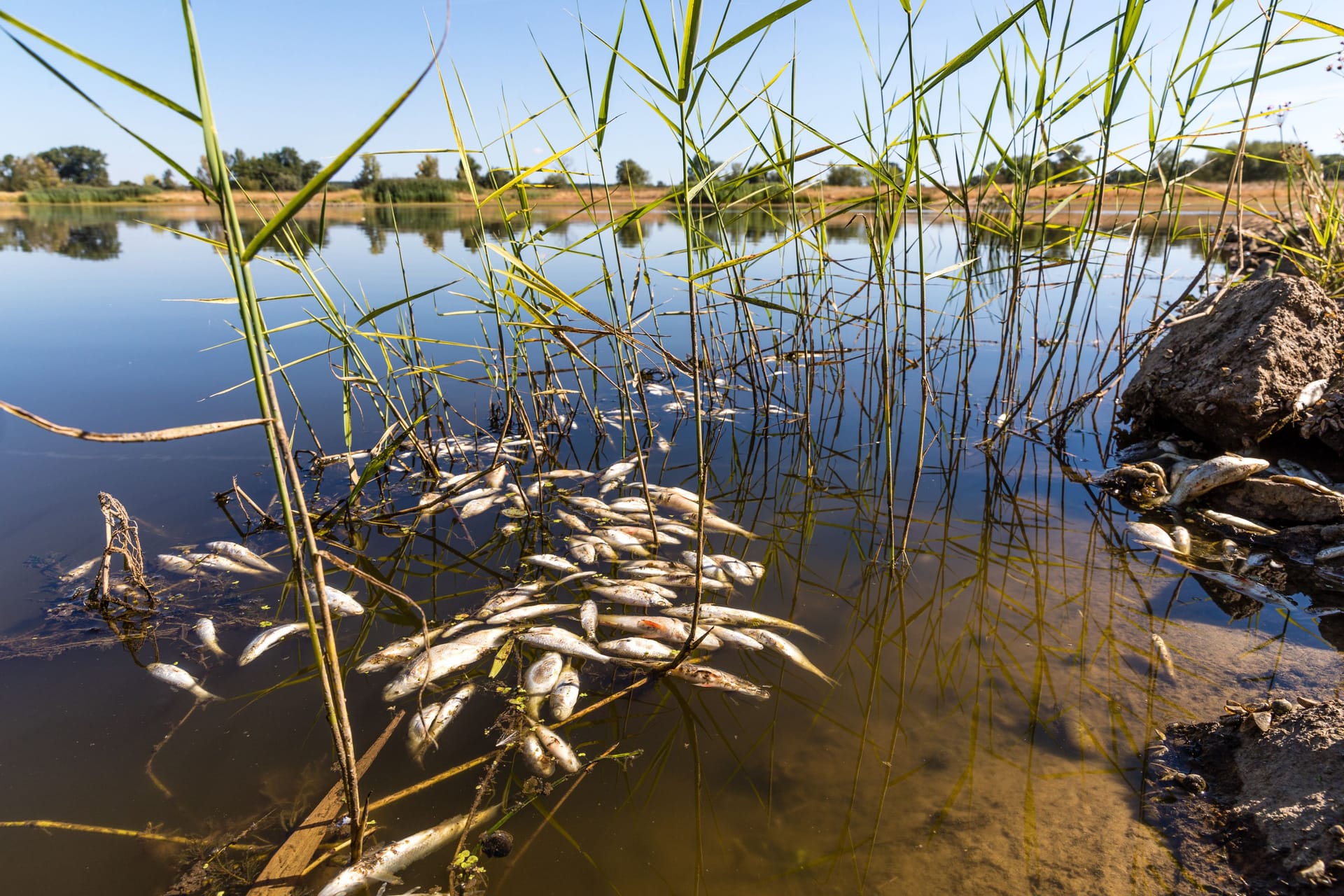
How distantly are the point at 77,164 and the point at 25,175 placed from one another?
8751 millimetres

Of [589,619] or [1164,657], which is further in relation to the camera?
[589,619]

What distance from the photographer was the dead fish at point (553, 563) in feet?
10.3

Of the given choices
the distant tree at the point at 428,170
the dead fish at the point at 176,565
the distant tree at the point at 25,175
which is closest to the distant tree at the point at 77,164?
the distant tree at the point at 25,175

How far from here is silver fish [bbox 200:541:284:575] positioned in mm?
3225

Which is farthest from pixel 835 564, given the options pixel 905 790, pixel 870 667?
pixel 905 790

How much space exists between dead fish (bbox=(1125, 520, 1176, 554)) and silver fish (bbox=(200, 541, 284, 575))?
4.36m

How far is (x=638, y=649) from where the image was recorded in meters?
2.49

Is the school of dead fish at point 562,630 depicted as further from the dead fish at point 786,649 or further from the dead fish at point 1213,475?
the dead fish at point 1213,475

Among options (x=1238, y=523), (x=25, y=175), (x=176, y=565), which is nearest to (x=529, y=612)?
(x=176, y=565)

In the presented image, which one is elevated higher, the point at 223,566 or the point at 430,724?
the point at 223,566

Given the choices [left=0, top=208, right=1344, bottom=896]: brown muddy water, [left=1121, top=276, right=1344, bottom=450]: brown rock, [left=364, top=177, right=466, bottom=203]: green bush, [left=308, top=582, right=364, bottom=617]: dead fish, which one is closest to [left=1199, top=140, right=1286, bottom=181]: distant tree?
[left=1121, top=276, right=1344, bottom=450]: brown rock

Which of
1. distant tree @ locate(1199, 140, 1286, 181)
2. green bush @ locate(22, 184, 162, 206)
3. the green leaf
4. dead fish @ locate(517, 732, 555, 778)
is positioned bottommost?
dead fish @ locate(517, 732, 555, 778)

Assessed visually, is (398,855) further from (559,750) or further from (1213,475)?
(1213,475)

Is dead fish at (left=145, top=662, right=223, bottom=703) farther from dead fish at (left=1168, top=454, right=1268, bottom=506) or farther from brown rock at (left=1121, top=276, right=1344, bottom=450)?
brown rock at (left=1121, top=276, right=1344, bottom=450)
